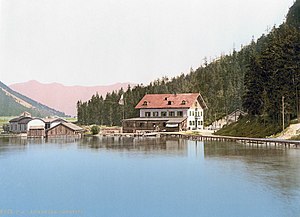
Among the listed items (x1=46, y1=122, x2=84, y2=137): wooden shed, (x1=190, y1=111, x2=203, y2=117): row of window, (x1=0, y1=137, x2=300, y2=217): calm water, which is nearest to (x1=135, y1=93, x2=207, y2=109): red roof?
(x1=190, y1=111, x2=203, y2=117): row of window

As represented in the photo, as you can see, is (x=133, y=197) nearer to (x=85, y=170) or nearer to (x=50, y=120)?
(x=85, y=170)

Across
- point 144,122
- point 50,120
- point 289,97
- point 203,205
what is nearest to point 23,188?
A: point 203,205

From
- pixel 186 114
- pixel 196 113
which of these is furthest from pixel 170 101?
pixel 196 113

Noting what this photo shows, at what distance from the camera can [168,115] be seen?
3209 inches

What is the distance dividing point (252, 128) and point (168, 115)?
27.0 meters

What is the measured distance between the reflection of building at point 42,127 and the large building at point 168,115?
10165mm

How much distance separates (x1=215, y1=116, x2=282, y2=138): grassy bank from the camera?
5119 centimetres

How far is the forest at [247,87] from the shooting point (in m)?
50.2

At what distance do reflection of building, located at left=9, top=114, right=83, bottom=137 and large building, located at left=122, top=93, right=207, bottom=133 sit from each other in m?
10.2

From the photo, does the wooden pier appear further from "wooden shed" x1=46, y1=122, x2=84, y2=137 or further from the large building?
"wooden shed" x1=46, y1=122, x2=84, y2=137

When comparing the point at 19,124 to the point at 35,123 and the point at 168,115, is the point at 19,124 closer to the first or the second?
the point at 35,123

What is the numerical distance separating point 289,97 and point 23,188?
35439mm

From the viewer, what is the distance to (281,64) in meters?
50.8

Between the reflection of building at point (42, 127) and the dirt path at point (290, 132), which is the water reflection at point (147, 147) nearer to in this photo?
the dirt path at point (290, 132)
